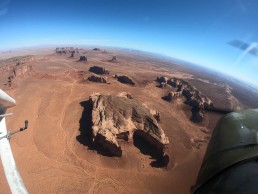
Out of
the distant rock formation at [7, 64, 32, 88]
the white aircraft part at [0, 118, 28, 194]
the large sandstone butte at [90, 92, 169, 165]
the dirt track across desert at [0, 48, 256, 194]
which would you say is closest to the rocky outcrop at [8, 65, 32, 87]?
the distant rock formation at [7, 64, 32, 88]

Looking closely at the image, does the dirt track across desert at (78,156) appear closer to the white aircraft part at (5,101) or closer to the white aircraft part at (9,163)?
the white aircraft part at (9,163)

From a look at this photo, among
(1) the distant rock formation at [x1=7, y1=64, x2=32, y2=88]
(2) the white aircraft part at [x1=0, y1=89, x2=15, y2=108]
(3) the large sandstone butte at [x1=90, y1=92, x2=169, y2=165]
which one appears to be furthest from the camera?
(1) the distant rock formation at [x1=7, y1=64, x2=32, y2=88]

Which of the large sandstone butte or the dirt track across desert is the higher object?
the large sandstone butte

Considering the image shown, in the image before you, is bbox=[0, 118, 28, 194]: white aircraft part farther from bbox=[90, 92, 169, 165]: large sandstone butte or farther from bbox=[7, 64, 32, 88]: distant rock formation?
bbox=[7, 64, 32, 88]: distant rock formation

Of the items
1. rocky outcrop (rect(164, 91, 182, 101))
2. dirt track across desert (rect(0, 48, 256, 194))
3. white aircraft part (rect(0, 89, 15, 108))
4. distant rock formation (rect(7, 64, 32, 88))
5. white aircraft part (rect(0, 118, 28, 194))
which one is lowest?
dirt track across desert (rect(0, 48, 256, 194))

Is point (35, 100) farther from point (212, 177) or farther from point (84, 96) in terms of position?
point (212, 177)

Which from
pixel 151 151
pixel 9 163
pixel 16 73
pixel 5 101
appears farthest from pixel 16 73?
pixel 9 163

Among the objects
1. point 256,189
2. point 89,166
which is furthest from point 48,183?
point 256,189

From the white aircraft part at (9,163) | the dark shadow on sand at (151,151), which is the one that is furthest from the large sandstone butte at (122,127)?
the white aircraft part at (9,163)
